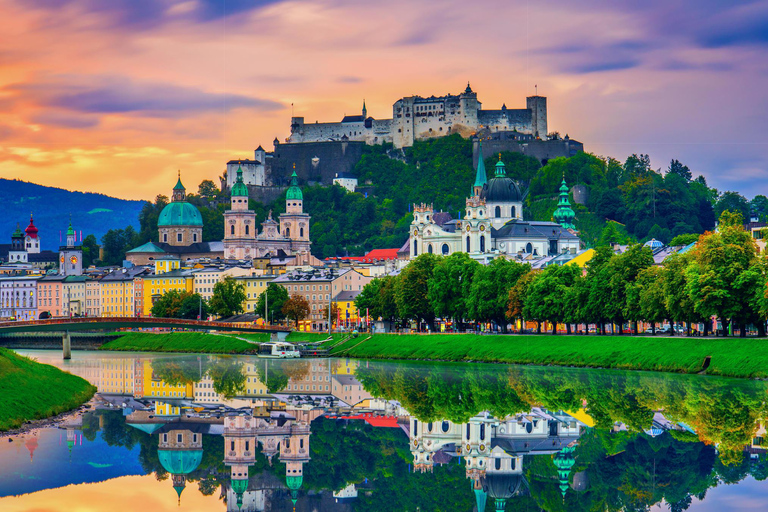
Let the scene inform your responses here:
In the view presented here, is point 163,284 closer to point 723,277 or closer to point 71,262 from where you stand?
point 71,262

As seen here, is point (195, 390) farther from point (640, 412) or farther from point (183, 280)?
point (183, 280)

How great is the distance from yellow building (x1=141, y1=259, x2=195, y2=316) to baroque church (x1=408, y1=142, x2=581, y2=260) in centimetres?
2508

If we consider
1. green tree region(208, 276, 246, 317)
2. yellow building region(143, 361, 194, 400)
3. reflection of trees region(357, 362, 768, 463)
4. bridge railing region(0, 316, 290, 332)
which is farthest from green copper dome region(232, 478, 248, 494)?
green tree region(208, 276, 246, 317)

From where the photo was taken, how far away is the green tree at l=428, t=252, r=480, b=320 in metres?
79.7

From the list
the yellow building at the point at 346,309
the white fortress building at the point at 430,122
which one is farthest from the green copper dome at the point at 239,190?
the yellow building at the point at 346,309

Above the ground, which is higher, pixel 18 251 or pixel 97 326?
pixel 18 251

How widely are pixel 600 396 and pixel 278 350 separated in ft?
135

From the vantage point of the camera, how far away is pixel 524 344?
65.9 metres

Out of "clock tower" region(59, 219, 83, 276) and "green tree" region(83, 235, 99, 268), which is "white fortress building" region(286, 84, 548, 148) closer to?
"green tree" region(83, 235, 99, 268)

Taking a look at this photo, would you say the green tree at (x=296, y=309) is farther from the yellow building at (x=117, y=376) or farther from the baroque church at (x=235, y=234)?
the baroque church at (x=235, y=234)

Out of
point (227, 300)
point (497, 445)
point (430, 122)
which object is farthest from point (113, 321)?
point (430, 122)

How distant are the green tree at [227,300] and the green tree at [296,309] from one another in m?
7.35

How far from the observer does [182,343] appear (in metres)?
92.8

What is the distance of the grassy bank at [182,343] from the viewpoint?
87.8 metres
